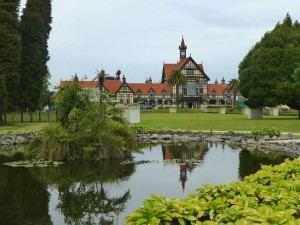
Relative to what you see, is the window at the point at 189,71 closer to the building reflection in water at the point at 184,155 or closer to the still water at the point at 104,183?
the building reflection in water at the point at 184,155

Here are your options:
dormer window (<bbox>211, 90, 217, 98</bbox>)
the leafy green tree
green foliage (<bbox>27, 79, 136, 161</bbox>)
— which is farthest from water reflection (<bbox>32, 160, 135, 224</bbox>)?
dormer window (<bbox>211, 90, 217, 98</bbox>)

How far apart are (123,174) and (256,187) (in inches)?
298

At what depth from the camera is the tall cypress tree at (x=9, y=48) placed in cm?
3328

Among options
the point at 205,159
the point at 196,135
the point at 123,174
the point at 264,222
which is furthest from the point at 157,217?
the point at 196,135

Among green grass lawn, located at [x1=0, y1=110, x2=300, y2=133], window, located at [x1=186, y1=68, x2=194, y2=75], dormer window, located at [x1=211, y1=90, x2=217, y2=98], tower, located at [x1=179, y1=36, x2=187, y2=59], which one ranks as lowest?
green grass lawn, located at [x1=0, y1=110, x2=300, y2=133]

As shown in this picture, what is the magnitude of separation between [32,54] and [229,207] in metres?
35.6

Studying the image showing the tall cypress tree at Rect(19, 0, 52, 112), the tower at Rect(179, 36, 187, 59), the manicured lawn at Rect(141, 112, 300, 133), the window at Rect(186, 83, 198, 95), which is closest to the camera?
the manicured lawn at Rect(141, 112, 300, 133)

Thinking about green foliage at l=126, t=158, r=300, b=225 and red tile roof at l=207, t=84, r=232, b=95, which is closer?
green foliage at l=126, t=158, r=300, b=225

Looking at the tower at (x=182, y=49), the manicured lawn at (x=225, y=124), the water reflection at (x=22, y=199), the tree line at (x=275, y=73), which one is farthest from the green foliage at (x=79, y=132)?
the tower at (x=182, y=49)

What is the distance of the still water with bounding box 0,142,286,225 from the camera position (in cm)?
817

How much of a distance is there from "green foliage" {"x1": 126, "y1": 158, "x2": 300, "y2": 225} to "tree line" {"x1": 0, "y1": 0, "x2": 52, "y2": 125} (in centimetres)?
2980

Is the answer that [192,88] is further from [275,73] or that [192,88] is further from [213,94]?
[275,73]

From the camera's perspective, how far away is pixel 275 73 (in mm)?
41031

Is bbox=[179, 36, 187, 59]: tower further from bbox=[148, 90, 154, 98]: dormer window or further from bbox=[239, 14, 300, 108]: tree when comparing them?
bbox=[239, 14, 300, 108]: tree
